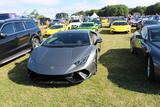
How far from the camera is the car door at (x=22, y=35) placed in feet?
22.1

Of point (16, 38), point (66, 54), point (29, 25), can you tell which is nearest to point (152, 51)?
point (66, 54)

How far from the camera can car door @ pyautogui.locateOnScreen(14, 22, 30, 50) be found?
675cm

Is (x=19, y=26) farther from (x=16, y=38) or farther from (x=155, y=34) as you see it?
(x=155, y=34)

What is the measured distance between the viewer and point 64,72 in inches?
152

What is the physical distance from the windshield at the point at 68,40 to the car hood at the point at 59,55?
0.31 m

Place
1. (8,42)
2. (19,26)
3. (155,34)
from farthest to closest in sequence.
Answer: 1. (19,26)
2. (8,42)
3. (155,34)

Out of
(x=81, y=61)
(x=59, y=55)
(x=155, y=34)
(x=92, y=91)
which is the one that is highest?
(x=155, y=34)

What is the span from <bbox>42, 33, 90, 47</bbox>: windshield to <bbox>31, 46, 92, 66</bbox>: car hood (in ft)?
1.01

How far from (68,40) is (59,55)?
0.96 meters

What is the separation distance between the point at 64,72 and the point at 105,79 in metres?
1.19

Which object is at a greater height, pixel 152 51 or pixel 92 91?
pixel 152 51

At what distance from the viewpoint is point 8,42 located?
237 inches

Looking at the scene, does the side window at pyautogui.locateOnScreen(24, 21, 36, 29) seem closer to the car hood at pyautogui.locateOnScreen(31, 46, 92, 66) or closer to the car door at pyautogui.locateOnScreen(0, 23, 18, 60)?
the car door at pyautogui.locateOnScreen(0, 23, 18, 60)

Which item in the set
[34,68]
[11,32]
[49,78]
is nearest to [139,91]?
[49,78]
